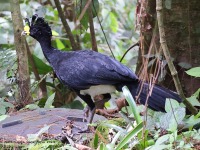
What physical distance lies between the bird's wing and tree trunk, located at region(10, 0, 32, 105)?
740 millimetres

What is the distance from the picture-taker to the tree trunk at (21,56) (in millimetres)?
4285

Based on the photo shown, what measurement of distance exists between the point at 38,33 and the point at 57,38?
1.79m

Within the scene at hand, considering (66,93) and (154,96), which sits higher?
(154,96)

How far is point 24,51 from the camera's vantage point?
→ 14.3 feet

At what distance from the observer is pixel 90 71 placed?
350cm

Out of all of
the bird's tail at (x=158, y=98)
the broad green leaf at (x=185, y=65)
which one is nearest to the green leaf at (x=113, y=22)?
the broad green leaf at (x=185, y=65)

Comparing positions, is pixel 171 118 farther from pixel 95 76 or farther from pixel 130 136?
pixel 95 76

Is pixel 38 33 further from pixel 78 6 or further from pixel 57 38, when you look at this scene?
pixel 57 38

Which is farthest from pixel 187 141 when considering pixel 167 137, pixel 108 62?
pixel 108 62

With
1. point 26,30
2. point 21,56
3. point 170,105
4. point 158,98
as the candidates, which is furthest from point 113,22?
point 170,105

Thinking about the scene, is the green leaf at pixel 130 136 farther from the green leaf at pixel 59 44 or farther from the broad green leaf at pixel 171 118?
the green leaf at pixel 59 44

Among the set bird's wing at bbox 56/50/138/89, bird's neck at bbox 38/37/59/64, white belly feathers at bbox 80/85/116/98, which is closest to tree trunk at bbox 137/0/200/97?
white belly feathers at bbox 80/85/116/98

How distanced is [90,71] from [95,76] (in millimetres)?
58

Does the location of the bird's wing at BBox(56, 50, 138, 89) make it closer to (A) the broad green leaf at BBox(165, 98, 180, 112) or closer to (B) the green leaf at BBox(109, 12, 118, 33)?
(A) the broad green leaf at BBox(165, 98, 180, 112)
